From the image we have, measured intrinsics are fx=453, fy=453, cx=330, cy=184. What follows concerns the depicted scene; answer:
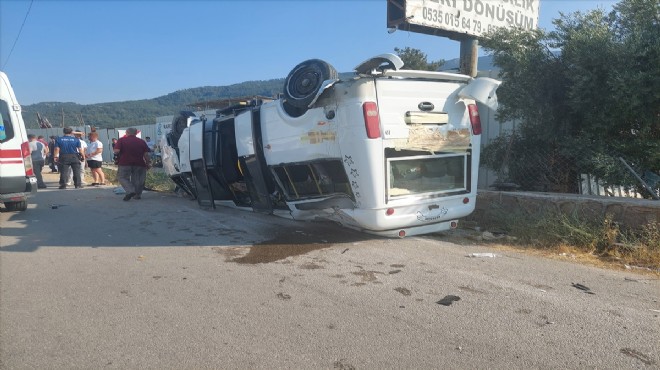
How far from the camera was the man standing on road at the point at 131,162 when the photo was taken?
34.5ft

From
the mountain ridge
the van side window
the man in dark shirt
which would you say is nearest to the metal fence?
the van side window

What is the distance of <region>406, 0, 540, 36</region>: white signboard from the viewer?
32.0ft

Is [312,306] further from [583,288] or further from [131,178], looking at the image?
[131,178]

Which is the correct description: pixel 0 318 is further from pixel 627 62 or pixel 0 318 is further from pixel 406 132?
pixel 627 62

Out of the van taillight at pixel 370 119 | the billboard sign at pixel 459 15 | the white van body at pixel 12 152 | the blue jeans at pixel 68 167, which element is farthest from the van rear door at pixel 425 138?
the blue jeans at pixel 68 167

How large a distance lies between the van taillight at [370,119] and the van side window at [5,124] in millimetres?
6548

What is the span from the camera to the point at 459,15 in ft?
34.1

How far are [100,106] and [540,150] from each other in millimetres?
73131

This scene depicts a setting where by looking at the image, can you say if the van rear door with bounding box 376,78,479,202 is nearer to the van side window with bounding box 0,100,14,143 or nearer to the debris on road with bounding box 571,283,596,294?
the debris on road with bounding box 571,283,596,294

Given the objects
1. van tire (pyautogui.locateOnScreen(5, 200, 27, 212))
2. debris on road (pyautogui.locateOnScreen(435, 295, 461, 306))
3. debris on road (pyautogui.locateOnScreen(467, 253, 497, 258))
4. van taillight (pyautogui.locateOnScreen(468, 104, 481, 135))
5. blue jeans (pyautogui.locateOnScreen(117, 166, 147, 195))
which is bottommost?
debris on road (pyautogui.locateOnScreen(467, 253, 497, 258))

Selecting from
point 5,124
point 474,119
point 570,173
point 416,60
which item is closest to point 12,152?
point 5,124

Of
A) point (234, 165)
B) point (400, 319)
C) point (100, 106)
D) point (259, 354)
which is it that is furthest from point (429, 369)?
point (100, 106)

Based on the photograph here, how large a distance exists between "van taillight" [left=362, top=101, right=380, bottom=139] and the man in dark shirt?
10.8 m

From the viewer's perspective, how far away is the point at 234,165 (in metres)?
8.02
